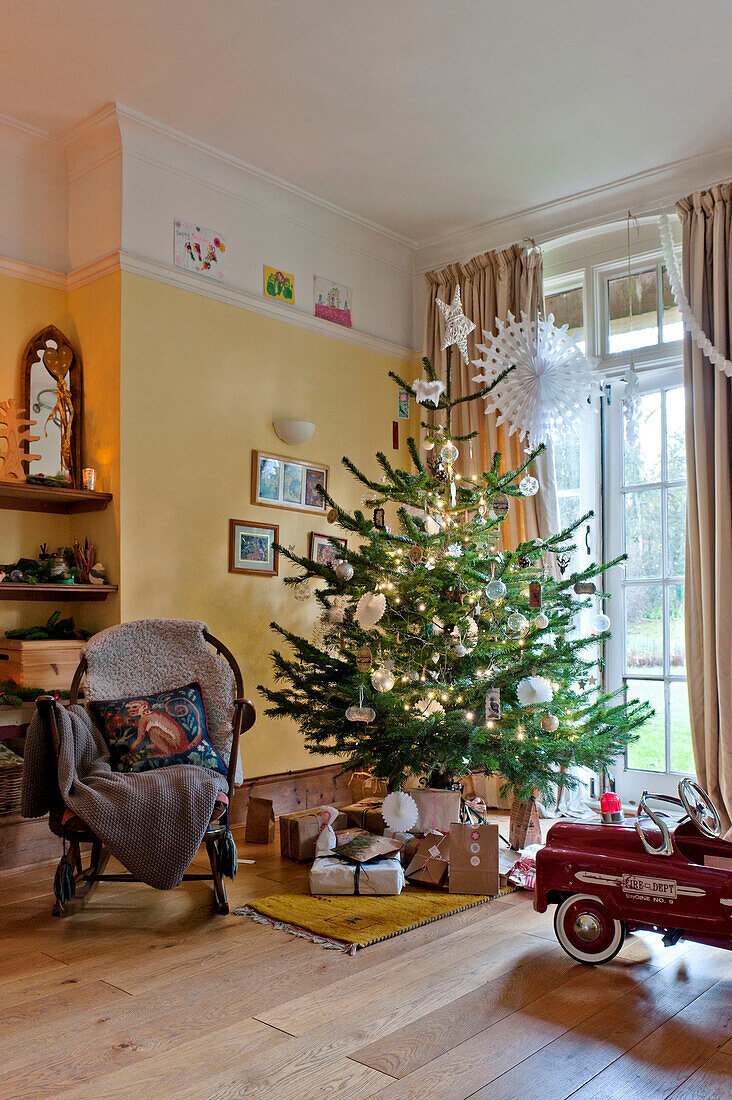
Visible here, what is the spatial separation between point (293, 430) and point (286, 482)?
0.90 ft

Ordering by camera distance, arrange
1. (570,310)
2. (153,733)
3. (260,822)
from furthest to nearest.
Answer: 1. (570,310)
2. (260,822)
3. (153,733)

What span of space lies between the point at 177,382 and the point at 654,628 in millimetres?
2655

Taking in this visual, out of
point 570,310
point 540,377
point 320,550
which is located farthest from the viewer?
point 570,310

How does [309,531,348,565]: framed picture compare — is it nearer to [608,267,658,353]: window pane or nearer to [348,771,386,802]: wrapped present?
[348,771,386,802]: wrapped present

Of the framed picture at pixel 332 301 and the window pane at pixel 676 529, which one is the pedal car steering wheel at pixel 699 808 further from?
the framed picture at pixel 332 301

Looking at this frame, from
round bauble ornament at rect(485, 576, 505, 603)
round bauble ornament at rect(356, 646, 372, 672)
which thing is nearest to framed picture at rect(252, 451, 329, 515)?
round bauble ornament at rect(356, 646, 372, 672)

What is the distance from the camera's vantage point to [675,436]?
172 inches

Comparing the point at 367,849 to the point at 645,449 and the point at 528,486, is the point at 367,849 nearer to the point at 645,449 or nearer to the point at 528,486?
the point at 528,486

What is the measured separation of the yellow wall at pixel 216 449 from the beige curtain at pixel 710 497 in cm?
183

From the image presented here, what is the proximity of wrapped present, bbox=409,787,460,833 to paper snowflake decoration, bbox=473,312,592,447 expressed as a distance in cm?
176

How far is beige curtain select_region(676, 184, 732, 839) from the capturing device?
390 centimetres

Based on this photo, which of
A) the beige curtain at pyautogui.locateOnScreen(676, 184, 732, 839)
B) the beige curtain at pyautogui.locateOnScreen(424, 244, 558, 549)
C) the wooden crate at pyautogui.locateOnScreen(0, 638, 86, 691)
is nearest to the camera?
the wooden crate at pyautogui.locateOnScreen(0, 638, 86, 691)

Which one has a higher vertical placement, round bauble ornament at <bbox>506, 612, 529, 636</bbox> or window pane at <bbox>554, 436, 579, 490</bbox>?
window pane at <bbox>554, 436, 579, 490</bbox>

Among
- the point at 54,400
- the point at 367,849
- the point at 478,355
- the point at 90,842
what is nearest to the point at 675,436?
the point at 478,355
